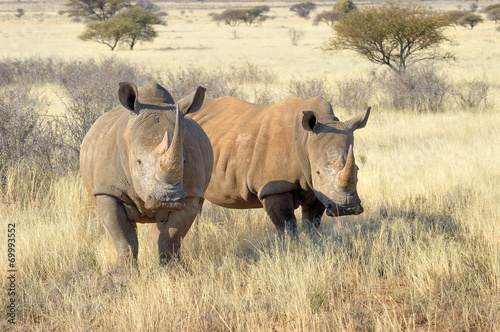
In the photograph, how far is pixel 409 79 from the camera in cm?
1445

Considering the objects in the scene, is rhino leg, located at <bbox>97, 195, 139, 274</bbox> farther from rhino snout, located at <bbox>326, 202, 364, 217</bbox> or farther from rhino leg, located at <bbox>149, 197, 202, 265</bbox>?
rhino snout, located at <bbox>326, 202, 364, 217</bbox>

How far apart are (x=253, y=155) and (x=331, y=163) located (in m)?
0.92

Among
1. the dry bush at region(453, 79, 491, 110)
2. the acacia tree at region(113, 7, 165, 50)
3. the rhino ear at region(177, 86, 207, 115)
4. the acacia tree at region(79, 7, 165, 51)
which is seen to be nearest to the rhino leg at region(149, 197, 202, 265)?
the rhino ear at region(177, 86, 207, 115)

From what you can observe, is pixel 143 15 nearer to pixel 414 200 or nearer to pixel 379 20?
pixel 379 20

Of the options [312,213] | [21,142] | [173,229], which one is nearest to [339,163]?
[312,213]

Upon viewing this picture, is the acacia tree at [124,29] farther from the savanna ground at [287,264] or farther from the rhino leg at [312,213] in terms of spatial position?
the rhino leg at [312,213]

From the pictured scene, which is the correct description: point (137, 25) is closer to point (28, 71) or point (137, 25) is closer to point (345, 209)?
point (28, 71)

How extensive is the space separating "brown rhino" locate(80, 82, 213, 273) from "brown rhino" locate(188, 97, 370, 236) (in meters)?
0.72

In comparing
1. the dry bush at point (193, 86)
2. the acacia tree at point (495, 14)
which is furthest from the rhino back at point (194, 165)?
the acacia tree at point (495, 14)

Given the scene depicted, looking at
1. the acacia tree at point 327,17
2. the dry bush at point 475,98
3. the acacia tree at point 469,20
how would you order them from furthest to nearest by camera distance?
the acacia tree at point 327,17, the acacia tree at point 469,20, the dry bush at point 475,98

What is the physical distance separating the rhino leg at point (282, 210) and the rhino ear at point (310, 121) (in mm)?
703

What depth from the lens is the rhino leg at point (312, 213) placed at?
539cm

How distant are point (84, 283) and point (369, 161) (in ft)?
17.9

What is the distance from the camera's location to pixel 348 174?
4.45m
